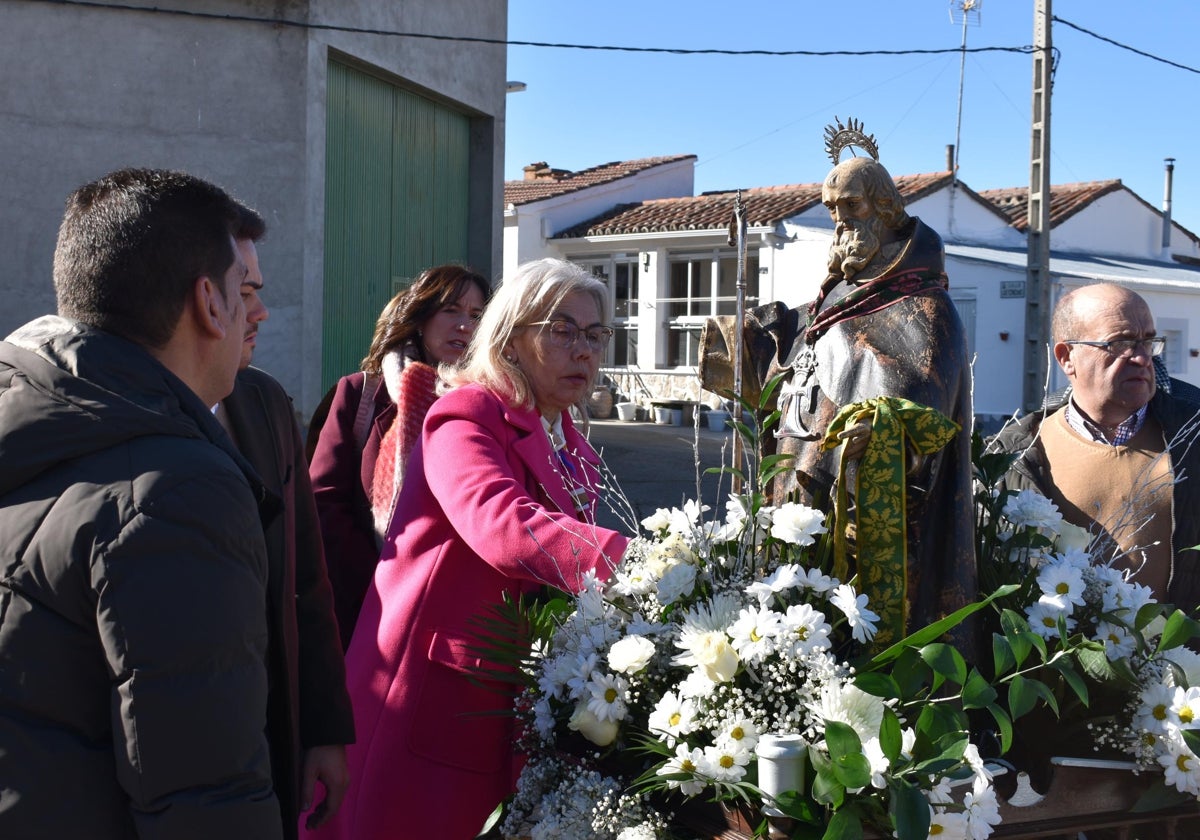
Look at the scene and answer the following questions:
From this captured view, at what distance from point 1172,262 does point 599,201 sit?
14325 mm

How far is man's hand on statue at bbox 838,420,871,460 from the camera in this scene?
220cm

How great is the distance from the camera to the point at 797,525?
2.07 metres

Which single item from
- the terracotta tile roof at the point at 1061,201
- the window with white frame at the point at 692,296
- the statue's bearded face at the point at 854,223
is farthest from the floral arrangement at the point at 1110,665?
the terracotta tile roof at the point at 1061,201

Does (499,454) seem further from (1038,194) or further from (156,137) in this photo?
(1038,194)

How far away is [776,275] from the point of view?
73.9 feet

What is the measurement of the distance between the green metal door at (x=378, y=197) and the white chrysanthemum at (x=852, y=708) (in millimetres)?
9774

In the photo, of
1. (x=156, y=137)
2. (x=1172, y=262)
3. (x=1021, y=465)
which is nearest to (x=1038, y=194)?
(x=156, y=137)

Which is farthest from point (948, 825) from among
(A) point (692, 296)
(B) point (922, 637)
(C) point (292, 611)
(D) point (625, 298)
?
(D) point (625, 298)

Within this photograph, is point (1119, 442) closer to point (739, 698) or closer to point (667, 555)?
point (667, 555)

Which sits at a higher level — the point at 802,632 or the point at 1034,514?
the point at 1034,514

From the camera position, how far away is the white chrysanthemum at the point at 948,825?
181 centimetres

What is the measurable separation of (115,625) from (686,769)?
852mm

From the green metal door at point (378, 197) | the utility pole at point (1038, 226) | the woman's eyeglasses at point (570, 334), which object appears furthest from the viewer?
the utility pole at point (1038, 226)

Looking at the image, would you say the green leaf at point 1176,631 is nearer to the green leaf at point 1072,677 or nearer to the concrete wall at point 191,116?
the green leaf at point 1072,677
